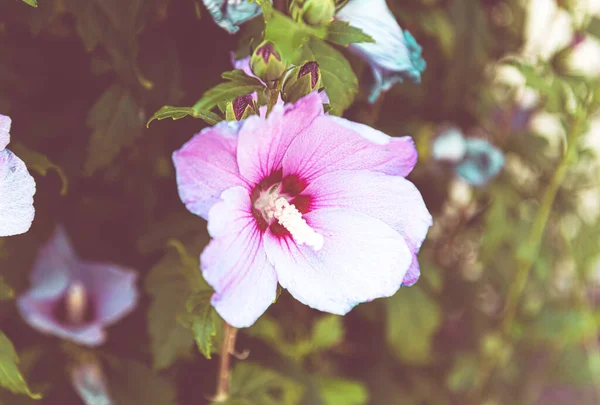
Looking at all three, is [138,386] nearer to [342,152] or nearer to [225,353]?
[225,353]

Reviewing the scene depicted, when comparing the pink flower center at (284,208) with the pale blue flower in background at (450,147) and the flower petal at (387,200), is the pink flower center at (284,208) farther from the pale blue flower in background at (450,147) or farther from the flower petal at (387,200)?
the pale blue flower in background at (450,147)

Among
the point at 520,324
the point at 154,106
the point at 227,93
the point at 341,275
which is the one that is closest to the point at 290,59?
the point at 227,93

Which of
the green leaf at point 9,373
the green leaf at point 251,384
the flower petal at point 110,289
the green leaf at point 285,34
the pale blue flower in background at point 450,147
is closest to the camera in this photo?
the green leaf at point 285,34

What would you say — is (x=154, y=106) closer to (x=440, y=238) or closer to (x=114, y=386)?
(x=114, y=386)

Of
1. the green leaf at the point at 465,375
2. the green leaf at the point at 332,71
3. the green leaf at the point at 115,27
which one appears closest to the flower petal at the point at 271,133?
the green leaf at the point at 332,71

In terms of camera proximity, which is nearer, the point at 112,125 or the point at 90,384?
the point at 112,125

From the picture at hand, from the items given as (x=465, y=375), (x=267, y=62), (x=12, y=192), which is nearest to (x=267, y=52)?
(x=267, y=62)
